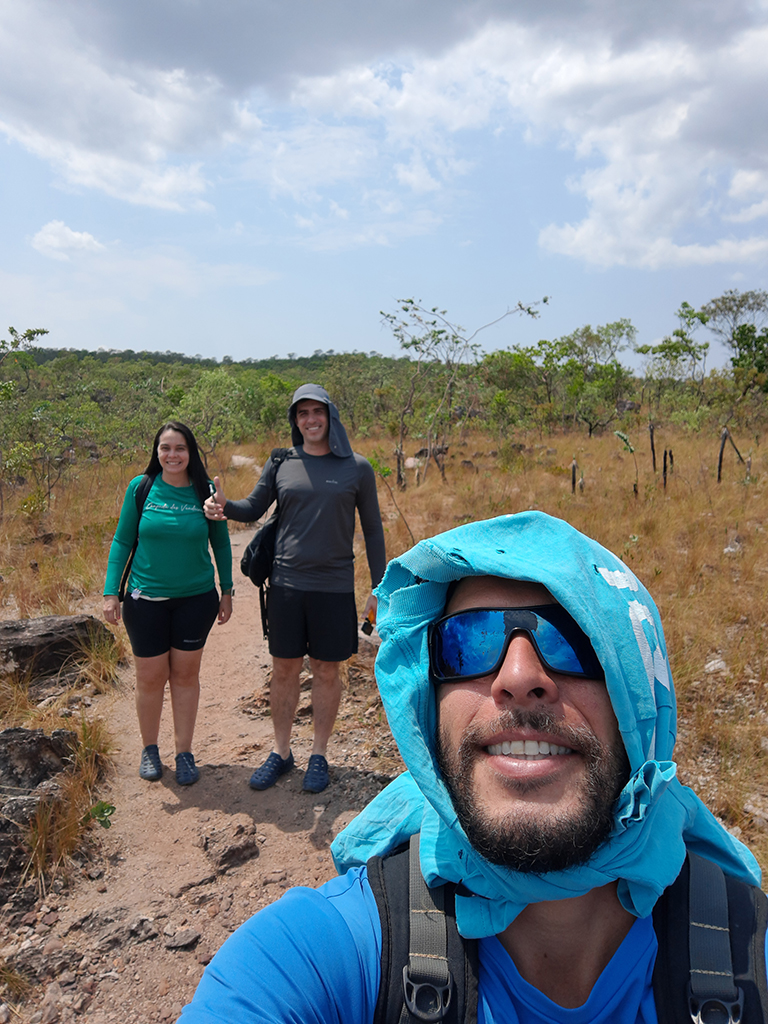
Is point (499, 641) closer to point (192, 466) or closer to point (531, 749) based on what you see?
point (531, 749)

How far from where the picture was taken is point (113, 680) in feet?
13.9

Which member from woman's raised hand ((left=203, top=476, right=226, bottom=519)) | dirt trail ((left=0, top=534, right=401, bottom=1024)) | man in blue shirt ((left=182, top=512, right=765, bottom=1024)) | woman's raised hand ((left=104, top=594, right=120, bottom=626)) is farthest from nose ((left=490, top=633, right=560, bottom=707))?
woman's raised hand ((left=104, top=594, right=120, bottom=626))

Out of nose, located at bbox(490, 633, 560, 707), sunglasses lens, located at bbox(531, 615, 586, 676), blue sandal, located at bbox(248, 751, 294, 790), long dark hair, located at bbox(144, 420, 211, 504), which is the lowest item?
blue sandal, located at bbox(248, 751, 294, 790)

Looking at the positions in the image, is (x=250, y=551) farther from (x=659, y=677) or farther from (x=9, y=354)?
(x=9, y=354)

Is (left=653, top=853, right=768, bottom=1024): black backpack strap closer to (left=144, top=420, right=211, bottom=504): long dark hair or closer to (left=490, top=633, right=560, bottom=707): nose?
(left=490, top=633, right=560, bottom=707): nose

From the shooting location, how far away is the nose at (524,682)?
935 millimetres

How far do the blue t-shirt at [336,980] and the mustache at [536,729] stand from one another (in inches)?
11.5

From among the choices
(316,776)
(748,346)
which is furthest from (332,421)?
(748,346)

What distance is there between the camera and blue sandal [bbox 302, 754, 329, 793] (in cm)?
309

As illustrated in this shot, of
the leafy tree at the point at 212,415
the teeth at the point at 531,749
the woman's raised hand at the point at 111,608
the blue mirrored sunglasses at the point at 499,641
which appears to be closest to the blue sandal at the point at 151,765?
the woman's raised hand at the point at 111,608

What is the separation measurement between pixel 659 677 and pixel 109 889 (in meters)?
2.50

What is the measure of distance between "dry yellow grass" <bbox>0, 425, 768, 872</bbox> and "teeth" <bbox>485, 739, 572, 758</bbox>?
2.09 m

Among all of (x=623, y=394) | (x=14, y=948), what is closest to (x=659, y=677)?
(x=14, y=948)

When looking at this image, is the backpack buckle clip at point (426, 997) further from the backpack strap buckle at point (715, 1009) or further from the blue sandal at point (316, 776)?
the blue sandal at point (316, 776)
